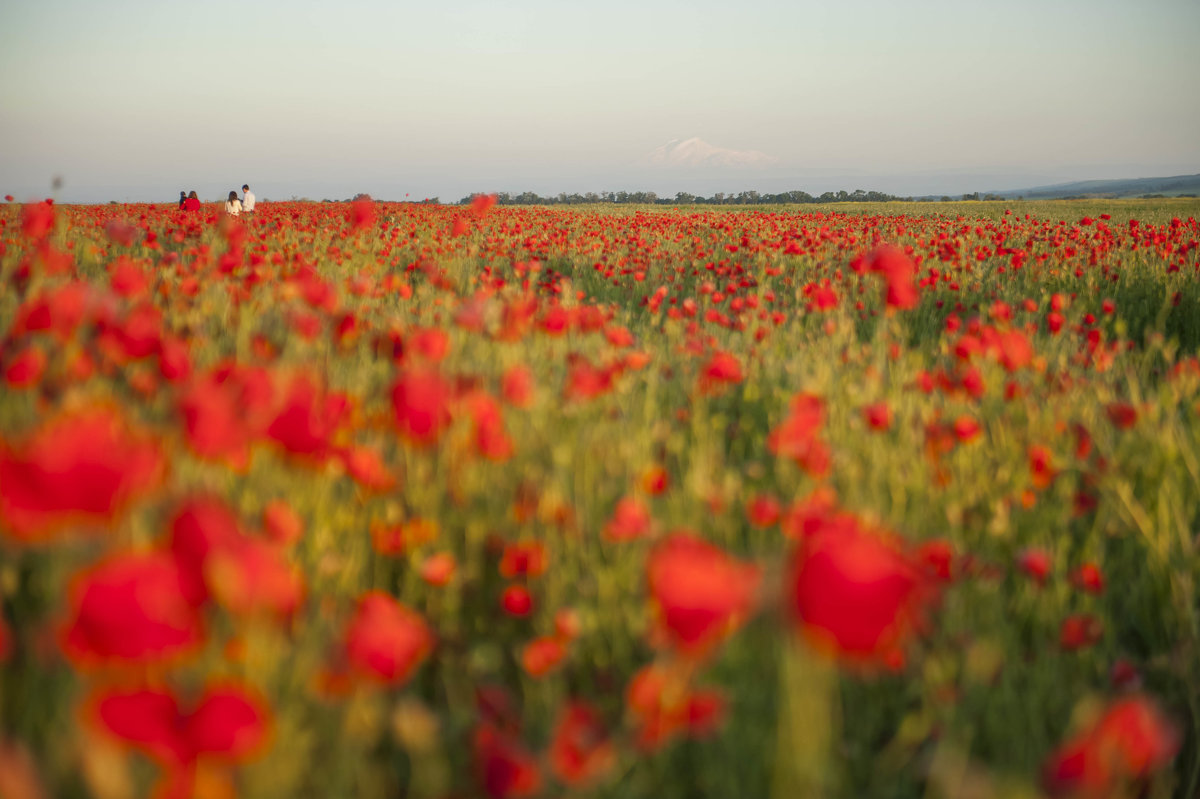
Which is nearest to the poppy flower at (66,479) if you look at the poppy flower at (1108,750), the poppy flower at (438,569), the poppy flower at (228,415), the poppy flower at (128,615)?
the poppy flower at (128,615)

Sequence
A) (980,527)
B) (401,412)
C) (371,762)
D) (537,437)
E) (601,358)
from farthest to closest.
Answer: (601,358) < (537,437) < (980,527) < (401,412) < (371,762)

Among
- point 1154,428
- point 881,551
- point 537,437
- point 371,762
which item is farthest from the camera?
point 1154,428

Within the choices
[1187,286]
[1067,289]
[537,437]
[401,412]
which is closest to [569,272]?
[1067,289]

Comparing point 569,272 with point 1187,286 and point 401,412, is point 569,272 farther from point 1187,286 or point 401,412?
point 401,412

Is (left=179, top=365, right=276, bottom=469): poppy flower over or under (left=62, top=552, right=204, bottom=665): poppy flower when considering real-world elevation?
over

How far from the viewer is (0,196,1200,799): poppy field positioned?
0.85 metres

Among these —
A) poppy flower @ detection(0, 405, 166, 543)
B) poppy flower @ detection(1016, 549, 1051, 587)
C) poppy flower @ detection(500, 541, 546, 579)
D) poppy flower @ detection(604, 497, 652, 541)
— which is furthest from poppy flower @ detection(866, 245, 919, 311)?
poppy flower @ detection(0, 405, 166, 543)

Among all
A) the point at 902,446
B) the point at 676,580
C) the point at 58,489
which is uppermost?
the point at 58,489

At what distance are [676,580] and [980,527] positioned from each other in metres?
1.58

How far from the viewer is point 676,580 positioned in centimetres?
84

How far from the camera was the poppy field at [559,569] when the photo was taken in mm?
851

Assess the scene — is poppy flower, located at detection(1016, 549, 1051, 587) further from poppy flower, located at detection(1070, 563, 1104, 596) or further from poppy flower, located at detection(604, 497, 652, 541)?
poppy flower, located at detection(604, 497, 652, 541)

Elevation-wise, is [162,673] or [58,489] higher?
[58,489]

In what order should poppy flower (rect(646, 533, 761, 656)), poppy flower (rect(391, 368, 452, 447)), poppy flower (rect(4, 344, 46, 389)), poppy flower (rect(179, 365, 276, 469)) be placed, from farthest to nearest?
poppy flower (rect(4, 344, 46, 389)) → poppy flower (rect(391, 368, 452, 447)) → poppy flower (rect(179, 365, 276, 469)) → poppy flower (rect(646, 533, 761, 656))
